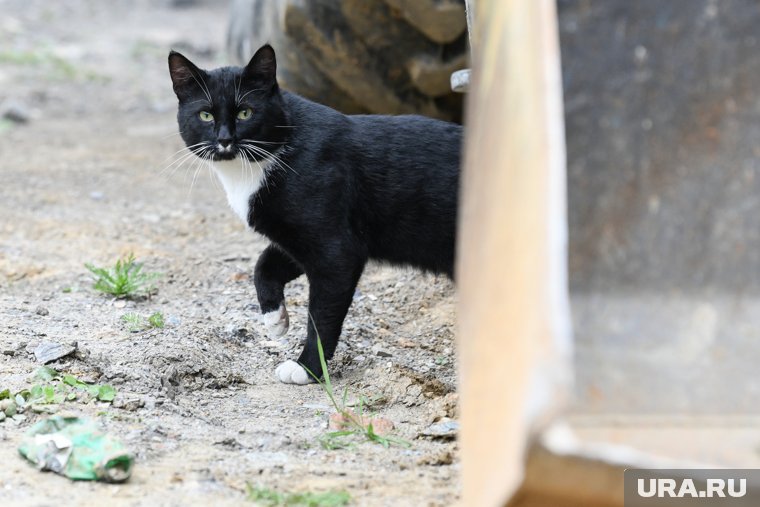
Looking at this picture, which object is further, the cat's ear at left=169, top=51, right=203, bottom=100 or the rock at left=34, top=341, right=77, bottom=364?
the cat's ear at left=169, top=51, right=203, bottom=100

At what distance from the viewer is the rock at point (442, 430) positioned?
248 cm

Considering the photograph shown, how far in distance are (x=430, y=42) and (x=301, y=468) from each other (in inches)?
93.7

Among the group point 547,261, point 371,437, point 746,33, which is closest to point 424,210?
point 371,437

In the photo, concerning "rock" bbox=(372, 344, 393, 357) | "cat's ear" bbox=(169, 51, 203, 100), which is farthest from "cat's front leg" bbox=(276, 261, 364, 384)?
"cat's ear" bbox=(169, 51, 203, 100)

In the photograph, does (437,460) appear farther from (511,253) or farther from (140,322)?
(140,322)

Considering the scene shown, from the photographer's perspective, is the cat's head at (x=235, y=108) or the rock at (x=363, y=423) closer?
the rock at (x=363, y=423)

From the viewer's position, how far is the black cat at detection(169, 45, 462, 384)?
297 centimetres

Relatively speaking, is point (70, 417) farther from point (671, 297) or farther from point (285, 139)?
point (671, 297)

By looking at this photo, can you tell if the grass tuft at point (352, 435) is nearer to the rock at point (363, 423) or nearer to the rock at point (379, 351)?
the rock at point (363, 423)

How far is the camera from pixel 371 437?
239cm

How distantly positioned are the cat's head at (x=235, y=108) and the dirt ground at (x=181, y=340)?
1.03 feet

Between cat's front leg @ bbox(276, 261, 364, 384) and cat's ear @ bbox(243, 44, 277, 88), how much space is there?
2.13 ft

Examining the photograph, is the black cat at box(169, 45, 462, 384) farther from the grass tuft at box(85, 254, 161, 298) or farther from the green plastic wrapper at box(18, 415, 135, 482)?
the green plastic wrapper at box(18, 415, 135, 482)

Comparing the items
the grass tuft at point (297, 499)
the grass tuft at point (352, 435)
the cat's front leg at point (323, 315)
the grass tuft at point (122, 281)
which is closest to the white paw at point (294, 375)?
the cat's front leg at point (323, 315)
